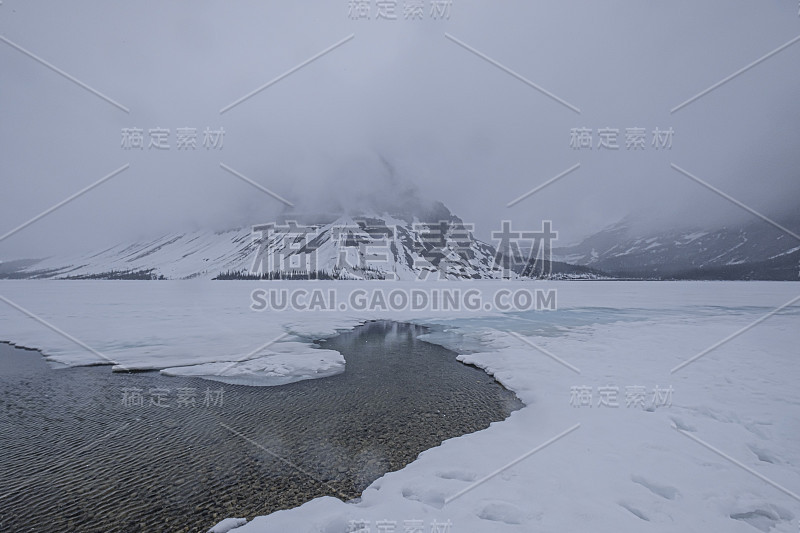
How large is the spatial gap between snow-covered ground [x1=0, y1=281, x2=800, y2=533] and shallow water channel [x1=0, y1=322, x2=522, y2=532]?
1048 mm

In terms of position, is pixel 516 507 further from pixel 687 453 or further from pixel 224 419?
pixel 224 419

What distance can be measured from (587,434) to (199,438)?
11.2 metres

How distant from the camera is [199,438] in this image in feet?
32.6

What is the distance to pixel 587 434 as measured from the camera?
966cm

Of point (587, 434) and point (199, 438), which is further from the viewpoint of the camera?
point (199, 438)

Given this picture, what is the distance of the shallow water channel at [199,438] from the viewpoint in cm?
708

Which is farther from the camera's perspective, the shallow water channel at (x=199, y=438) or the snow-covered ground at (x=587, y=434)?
the shallow water channel at (x=199, y=438)

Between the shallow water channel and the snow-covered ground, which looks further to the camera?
the shallow water channel

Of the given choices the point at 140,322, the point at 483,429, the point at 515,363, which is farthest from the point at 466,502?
the point at 140,322

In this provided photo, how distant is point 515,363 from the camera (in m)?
17.4

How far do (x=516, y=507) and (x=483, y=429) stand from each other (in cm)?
396

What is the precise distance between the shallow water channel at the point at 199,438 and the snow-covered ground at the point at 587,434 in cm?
105

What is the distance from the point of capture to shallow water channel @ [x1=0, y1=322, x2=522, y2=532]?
279 inches

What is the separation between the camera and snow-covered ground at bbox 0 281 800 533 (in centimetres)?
637
